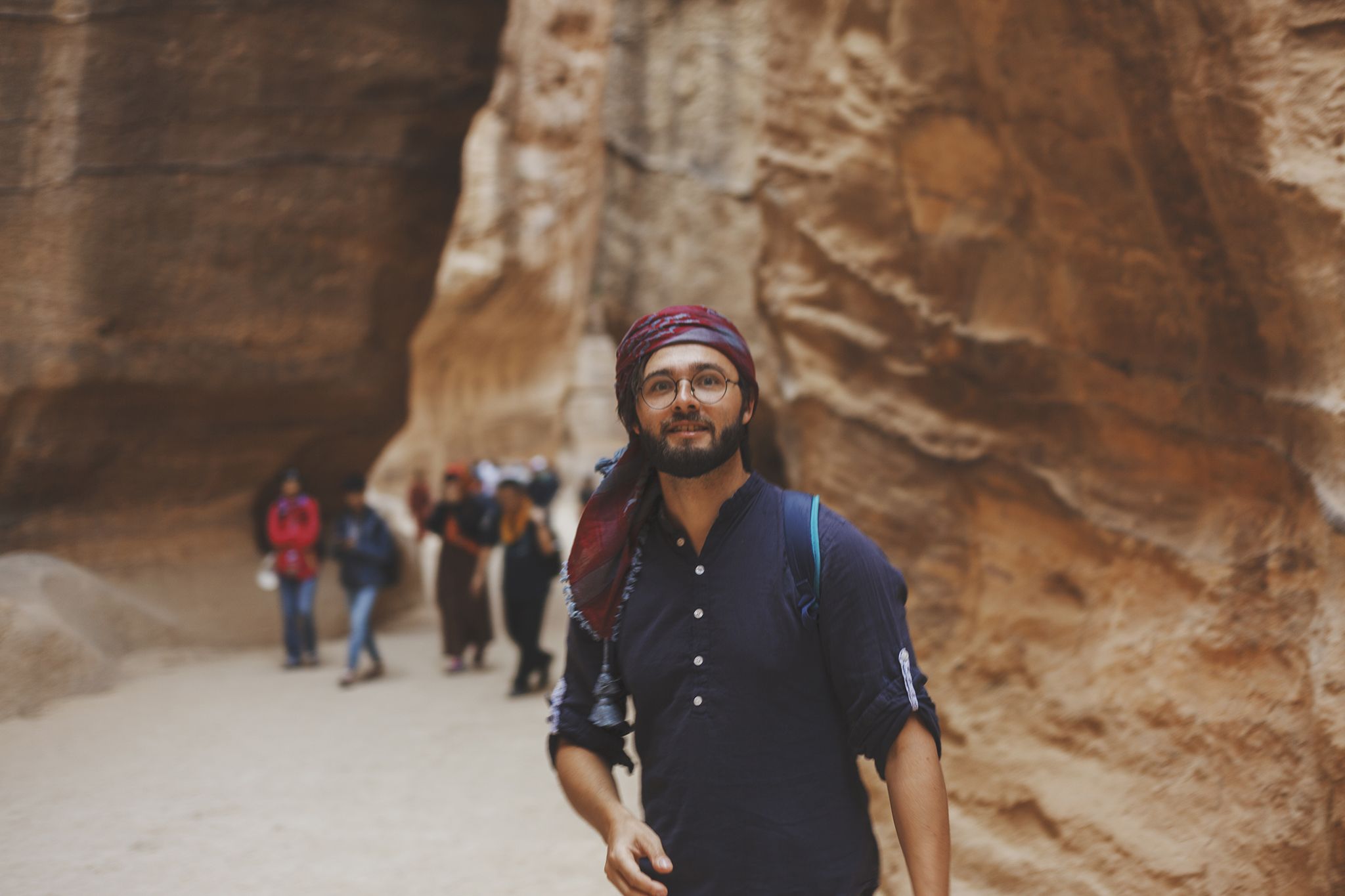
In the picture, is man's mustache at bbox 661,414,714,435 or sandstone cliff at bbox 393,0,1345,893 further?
sandstone cliff at bbox 393,0,1345,893

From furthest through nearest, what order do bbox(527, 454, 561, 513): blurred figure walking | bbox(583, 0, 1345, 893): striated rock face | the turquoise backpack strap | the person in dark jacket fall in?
bbox(527, 454, 561, 513): blurred figure walking, the person in dark jacket, bbox(583, 0, 1345, 893): striated rock face, the turquoise backpack strap

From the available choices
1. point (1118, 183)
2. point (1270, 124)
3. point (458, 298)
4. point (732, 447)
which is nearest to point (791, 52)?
point (1118, 183)

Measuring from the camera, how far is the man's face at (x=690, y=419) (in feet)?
6.28

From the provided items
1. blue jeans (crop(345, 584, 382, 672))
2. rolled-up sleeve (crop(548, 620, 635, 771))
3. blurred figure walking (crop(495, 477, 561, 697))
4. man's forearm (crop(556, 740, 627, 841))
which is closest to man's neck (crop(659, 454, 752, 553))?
rolled-up sleeve (crop(548, 620, 635, 771))

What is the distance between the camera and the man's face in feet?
6.28

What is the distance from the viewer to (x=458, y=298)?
66.1ft

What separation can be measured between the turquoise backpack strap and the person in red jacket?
6.88 m

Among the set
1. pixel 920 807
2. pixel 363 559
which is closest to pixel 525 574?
pixel 363 559

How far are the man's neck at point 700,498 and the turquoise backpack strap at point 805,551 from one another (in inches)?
4.3

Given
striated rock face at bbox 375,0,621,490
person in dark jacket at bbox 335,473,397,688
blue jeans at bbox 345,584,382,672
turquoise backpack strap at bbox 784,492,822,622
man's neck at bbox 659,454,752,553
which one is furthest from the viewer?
striated rock face at bbox 375,0,621,490

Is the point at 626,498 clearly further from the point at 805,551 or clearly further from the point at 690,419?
the point at 805,551

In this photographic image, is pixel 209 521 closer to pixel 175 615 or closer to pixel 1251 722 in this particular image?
pixel 175 615

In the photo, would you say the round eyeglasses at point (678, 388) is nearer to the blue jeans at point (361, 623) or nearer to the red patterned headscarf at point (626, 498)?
the red patterned headscarf at point (626, 498)

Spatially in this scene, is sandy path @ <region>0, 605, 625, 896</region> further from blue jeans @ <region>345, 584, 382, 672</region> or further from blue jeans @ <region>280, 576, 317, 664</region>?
blue jeans @ <region>280, 576, 317, 664</region>
